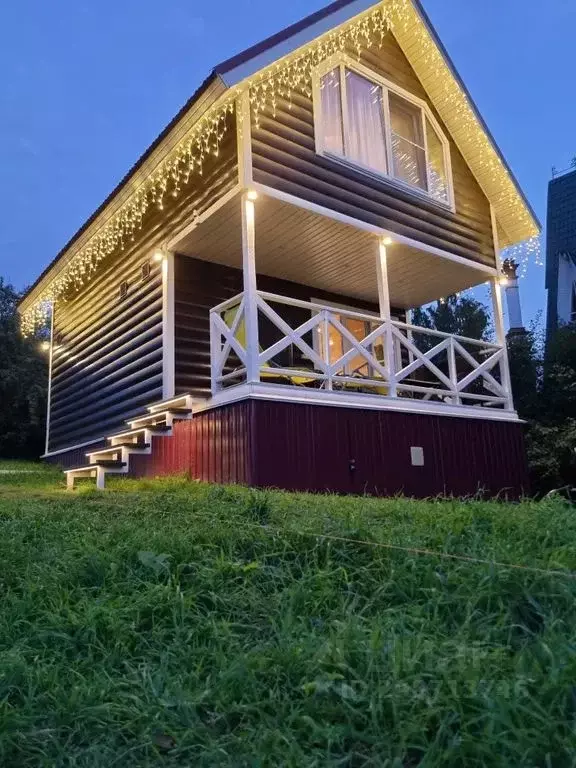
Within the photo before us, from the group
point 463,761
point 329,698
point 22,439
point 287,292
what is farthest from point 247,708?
point 22,439

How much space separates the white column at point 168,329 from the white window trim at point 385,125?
2254 mm

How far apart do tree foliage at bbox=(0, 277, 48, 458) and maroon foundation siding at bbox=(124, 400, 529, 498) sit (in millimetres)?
7935

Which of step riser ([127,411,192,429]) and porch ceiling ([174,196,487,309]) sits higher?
porch ceiling ([174,196,487,309])

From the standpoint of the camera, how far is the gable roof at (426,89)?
20.9ft

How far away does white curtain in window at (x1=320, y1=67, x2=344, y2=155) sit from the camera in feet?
26.5

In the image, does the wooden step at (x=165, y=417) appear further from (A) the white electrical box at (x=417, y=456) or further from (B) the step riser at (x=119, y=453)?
(A) the white electrical box at (x=417, y=456)

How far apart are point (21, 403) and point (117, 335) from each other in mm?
6344

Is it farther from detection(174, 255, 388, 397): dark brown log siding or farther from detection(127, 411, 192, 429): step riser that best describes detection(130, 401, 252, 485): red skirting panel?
detection(174, 255, 388, 397): dark brown log siding

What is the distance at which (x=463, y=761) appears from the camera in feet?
5.28

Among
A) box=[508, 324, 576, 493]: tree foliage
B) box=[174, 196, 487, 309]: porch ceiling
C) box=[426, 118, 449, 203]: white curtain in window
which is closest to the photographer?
box=[174, 196, 487, 309]: porch ceiling

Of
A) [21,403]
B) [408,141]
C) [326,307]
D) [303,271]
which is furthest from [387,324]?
[21,403]

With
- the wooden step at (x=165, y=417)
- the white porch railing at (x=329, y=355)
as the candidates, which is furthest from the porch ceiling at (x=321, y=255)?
the wooden step at (x=165, y=417)

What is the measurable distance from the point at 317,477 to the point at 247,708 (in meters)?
4.60

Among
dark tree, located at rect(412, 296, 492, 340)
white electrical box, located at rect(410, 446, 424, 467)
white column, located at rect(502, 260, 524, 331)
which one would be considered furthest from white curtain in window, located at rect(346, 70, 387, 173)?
white column, located at rect(502, 260, 524, 331)
